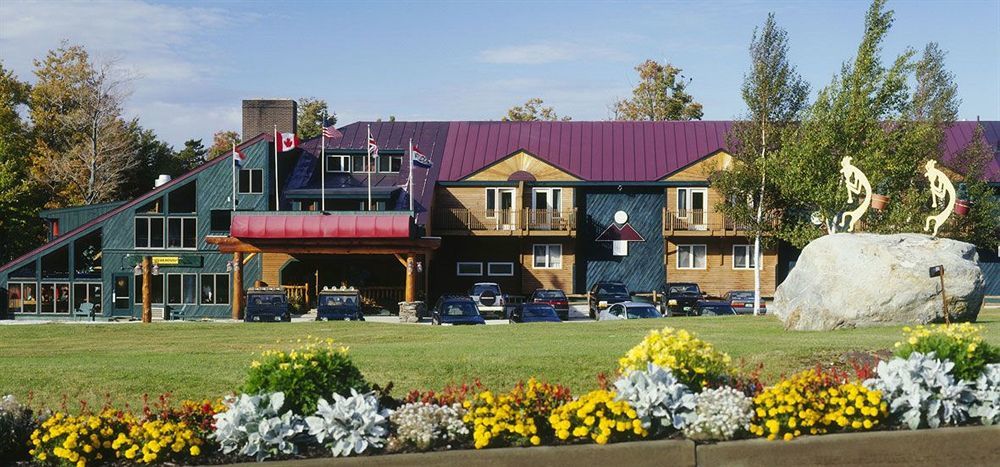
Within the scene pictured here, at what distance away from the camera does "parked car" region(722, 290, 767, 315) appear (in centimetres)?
4512

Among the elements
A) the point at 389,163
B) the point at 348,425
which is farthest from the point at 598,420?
the point at 389,163

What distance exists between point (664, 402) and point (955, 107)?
47212mm

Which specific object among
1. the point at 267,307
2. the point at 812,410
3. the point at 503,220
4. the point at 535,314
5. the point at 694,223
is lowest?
the point at 535,314

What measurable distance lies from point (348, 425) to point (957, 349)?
663cm

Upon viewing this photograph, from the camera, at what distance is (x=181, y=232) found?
5275cm

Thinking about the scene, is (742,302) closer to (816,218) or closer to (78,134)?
(816,218)

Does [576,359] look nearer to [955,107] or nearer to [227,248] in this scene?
[227,248]

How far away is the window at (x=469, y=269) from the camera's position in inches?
2173

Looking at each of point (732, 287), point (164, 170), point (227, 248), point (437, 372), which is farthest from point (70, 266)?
point (437, 372)

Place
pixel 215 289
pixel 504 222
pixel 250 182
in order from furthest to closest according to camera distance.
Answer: pixel 504 222 < pixel 250 182 < pixel 215 289

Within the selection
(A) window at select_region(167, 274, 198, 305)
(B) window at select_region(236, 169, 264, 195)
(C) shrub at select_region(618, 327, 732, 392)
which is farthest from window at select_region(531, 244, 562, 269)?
(C) shrub at select_region(618, 327, 732, 392)

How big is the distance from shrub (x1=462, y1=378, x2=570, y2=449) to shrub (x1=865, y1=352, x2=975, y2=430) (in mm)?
3485

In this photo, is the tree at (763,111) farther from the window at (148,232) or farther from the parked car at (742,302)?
the window at (148,232)

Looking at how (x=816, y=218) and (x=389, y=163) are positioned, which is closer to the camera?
(x=816, y=218)
